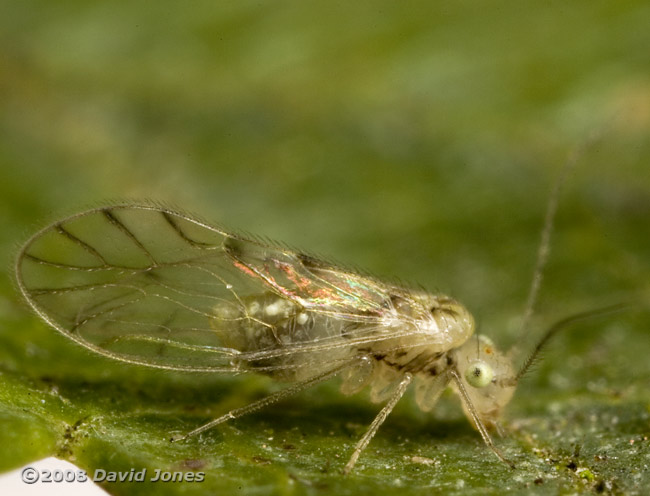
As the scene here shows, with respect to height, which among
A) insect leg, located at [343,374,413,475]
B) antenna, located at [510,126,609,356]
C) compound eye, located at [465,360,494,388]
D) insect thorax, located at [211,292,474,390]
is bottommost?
insect leg, located at [343,374,413,475]

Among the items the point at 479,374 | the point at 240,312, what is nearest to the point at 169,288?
the point at 240,312

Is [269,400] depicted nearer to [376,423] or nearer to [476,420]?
[376,423]

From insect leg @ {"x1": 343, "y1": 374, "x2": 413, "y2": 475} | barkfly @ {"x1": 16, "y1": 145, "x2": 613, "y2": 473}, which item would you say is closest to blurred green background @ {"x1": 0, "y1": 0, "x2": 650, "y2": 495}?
insect leg @ {"x1": 343, "y1": 374, "x2": 413, "y2": 475}

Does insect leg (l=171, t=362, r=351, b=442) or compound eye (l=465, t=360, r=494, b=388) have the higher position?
compound eye (l=465, t=360, r=494, b=388)

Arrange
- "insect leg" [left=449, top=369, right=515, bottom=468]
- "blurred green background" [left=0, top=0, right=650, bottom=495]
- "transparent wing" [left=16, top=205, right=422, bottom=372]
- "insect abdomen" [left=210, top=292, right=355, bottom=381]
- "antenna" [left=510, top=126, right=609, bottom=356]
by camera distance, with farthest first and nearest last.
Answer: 1. "antenna" [left=510, top=126, right=609, bottom=356]
2. "blurred green background" [left=0, top=0, right=650, bottom=495]
3. "insect abdomen" [left=210, top=292, right=355, bottom=381]
4. "transparent wing" [left=16, top=205, right=422, bottom=372]
5. "insect leg" [left=449, top=369, right=515, bottom=468]

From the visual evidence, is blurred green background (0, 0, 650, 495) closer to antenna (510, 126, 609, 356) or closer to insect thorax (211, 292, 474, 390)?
antenna (510, 126, 609, 356)

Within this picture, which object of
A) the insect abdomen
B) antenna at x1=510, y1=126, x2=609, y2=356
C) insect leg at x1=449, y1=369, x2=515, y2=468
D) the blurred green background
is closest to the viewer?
insect leg at x1=449, y1=369, x2=515, y2=468
